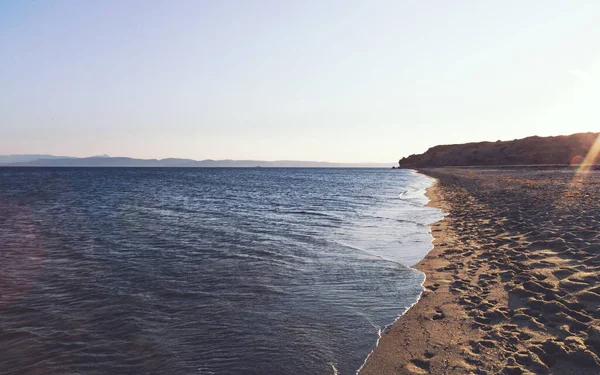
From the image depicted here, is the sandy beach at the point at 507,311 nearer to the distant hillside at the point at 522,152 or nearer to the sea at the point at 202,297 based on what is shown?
the sea at the point at 202,297

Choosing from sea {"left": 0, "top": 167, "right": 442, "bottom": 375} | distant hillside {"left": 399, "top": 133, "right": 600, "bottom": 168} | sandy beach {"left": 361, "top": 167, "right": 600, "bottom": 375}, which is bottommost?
sea {"left": 0, "top": 167, "right": 442, "bottom": 375}

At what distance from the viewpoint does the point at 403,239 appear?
16.5 m

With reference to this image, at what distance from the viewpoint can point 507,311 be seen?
7.20 m

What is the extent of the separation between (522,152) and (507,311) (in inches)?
5306

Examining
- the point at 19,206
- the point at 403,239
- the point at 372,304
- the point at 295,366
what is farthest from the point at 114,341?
the point at 19,206

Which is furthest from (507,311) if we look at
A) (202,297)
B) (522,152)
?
(522,152)

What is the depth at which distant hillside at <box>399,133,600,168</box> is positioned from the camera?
103244 millimetres

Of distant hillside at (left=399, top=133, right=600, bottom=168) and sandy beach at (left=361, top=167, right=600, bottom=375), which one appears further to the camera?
distant hillside at (left=399, top=133, right=600, bottom=168)

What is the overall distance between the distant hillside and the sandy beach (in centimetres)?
9858

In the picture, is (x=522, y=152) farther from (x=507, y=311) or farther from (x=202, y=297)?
(x=202, y=297)

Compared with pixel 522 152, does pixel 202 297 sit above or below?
below

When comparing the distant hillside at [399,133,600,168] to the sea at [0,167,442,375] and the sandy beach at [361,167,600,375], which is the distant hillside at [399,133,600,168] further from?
the sea at [0,167,442,375]

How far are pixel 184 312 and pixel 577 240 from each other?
11558mm

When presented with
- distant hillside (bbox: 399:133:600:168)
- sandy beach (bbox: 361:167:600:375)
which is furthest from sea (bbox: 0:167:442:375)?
distant hillside (bbox: 399:133:600:168)
